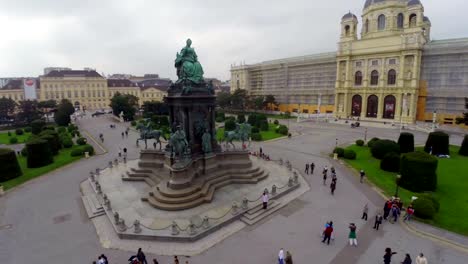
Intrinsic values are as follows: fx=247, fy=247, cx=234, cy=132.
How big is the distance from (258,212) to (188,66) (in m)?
12.7

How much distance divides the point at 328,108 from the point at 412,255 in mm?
66429

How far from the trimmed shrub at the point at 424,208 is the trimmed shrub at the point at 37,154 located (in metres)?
34.2

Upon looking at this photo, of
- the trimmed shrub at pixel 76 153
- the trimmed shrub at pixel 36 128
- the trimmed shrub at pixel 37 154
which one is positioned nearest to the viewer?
the trimmed shrub at pixel 37 154

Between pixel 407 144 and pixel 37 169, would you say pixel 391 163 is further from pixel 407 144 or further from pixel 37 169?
pixel 37 169

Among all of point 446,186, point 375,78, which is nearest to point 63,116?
point 446,186

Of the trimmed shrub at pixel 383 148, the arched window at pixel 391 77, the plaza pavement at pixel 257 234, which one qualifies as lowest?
the plaza pavement at pixel 257 234

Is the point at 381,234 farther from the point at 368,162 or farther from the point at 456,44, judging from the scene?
the point at 456,44

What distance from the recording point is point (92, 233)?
1414 cm

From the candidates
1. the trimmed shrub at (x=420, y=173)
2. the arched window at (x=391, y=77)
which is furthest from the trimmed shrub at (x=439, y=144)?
the arched window at (x=391, y=77)

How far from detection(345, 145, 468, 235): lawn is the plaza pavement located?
204 centimetres

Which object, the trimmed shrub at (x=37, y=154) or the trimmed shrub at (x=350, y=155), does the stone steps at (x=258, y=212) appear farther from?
the trimmed shrub at (x=37, y=154)

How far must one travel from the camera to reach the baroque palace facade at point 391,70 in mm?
53188

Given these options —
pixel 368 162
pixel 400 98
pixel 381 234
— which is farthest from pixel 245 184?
pixel 400 98

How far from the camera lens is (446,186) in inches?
786
